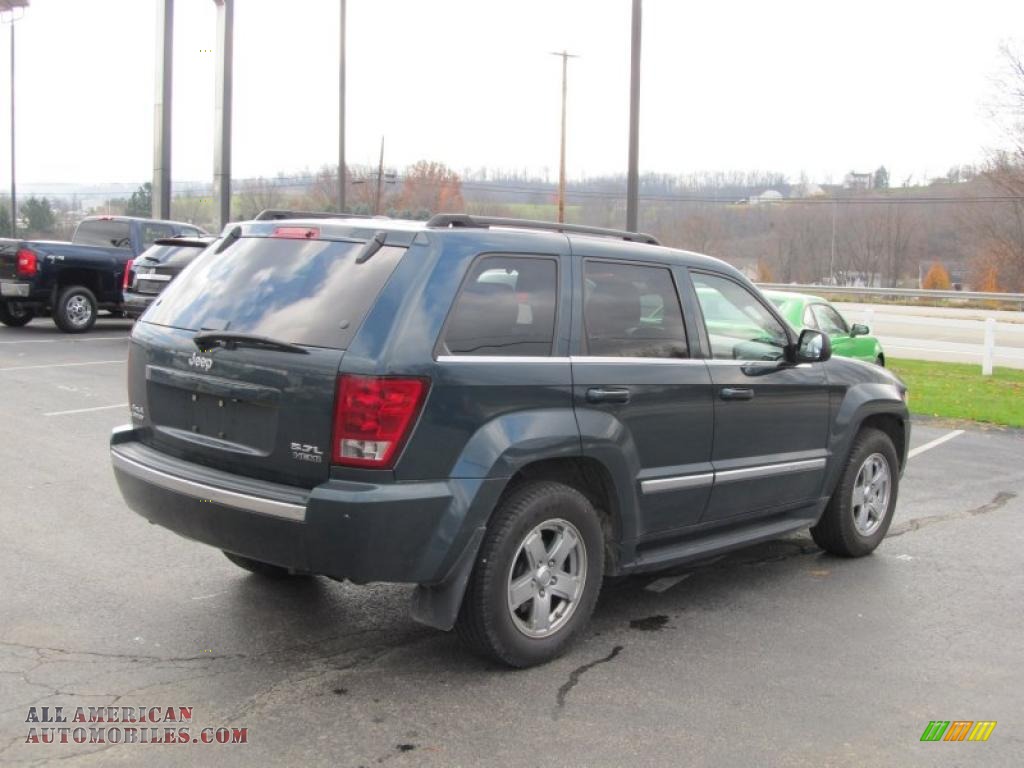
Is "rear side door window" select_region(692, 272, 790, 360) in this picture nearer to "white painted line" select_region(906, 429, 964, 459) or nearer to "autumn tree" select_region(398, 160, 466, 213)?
"white painted line" select_region(906, 429, 964, 459)

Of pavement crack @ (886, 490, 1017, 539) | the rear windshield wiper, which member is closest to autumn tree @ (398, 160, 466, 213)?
pavement crack @ (886, 490, 1017, 539)

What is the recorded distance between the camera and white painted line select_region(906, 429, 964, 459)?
10.2 m

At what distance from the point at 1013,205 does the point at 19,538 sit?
58.2 m

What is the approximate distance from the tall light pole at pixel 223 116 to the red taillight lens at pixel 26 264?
8.86 m

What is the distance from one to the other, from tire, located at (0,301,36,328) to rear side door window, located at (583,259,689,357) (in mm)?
16730

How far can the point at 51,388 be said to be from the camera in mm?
11938

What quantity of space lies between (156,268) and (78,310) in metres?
2.89

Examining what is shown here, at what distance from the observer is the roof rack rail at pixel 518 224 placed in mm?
4430

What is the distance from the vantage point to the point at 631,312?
193 inches

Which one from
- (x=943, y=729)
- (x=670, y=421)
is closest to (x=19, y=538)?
(x=670, y=421)

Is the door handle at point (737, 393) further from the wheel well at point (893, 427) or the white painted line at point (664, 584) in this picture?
the wheel well at point (893, 427)

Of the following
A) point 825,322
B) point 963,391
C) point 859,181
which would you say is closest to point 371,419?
point 825,322

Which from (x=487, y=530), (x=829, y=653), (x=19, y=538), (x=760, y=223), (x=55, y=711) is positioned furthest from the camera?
(x=760, y=223)

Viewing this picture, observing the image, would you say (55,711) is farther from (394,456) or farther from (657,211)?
(657,211)
